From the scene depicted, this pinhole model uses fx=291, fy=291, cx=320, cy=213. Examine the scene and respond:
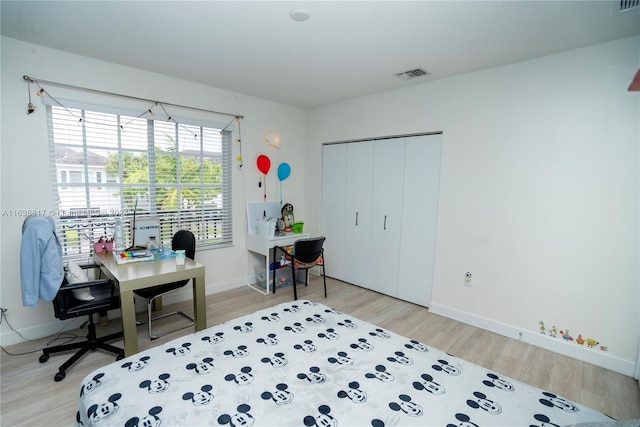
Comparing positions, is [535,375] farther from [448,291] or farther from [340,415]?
[340,415]

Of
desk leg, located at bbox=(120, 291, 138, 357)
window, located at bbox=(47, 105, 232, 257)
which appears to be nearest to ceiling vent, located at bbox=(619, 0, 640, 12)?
window, located at bbox=(47, 105, 232, 257)

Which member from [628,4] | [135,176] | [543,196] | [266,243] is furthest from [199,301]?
[628,4]

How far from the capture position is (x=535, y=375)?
2.28 metres

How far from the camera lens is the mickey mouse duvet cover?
3.83 feet

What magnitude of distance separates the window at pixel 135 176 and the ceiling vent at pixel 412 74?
2238 mm

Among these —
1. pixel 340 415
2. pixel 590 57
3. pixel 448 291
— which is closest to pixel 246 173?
pixel 448 291

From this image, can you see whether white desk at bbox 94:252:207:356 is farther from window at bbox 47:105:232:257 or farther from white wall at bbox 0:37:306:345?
white wall at bbox 0:37:306:345

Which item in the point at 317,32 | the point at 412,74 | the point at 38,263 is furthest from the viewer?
the point at 412,74

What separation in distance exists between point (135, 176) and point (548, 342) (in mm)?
4380

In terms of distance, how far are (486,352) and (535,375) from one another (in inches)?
14.6

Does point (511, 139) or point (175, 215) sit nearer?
point (511, 139)

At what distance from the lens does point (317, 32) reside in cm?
224

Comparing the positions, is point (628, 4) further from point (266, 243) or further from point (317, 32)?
point (266, 243)

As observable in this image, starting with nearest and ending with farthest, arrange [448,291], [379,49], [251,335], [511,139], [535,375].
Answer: [251,335] < [535,375] < [379,49] < [511,139] < [448,291]
